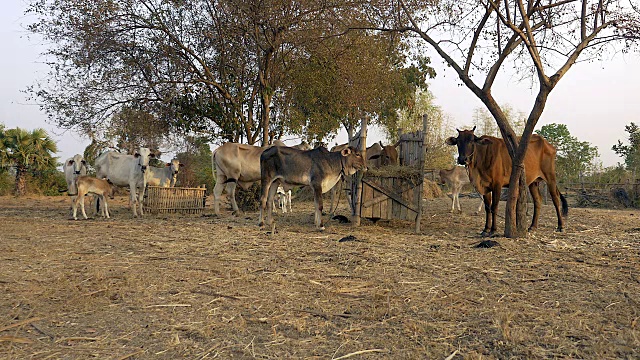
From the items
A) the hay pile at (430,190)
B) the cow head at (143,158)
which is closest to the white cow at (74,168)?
the cow head at (143,158)

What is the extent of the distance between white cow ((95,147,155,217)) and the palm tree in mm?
12743

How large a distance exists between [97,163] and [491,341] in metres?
15.6

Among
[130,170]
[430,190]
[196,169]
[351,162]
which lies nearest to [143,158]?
[130,170]

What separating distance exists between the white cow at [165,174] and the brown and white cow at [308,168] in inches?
278

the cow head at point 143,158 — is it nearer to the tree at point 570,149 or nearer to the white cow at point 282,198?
the white cow at point 282,198

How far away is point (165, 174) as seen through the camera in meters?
17.9

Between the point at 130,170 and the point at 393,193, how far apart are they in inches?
349

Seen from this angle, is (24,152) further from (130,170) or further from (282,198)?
(282,198)

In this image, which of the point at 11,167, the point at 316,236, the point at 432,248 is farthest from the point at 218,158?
the point at 11,167

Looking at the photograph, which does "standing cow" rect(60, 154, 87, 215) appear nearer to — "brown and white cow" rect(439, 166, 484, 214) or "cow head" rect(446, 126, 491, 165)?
"cow head" rect(446, 126, 491, 165)

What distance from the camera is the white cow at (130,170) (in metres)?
15.3

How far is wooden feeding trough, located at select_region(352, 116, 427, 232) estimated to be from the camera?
1098cm

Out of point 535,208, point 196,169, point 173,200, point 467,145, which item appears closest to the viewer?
point 467,145

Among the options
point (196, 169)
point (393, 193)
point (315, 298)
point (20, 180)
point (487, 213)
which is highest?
point (196, 169)
